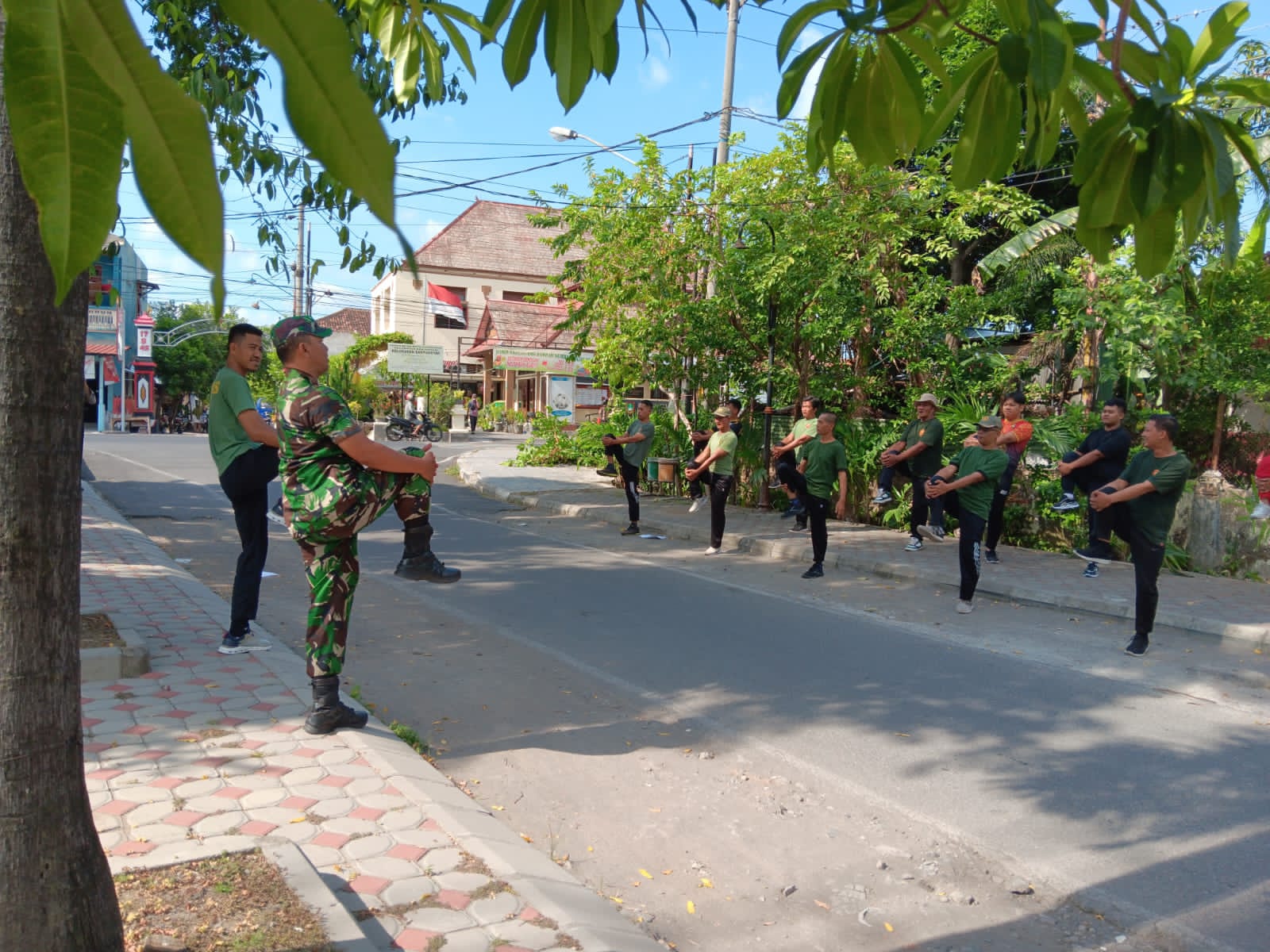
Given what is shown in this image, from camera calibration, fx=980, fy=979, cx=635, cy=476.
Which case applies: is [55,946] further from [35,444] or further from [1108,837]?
[1108,837]

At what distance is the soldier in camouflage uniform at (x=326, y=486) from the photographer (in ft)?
13.9

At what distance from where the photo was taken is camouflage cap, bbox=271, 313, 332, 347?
446cm

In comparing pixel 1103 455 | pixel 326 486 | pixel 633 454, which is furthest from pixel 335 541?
pixel 633 454

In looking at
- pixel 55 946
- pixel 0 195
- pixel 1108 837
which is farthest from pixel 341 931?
pixel 1108 837

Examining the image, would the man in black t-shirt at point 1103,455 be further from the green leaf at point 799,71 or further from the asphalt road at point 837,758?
the green leaf at point 799,71

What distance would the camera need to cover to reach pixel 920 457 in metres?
11.6

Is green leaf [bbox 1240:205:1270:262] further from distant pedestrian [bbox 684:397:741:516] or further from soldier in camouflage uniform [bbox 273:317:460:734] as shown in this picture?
distant pedestrian [bbox 684:397:741:516]

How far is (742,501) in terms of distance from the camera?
625 inches

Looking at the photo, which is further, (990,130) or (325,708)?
(325,708)

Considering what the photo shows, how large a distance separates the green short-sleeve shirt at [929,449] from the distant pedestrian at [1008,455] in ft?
1.73

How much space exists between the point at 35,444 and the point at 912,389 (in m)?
12.3

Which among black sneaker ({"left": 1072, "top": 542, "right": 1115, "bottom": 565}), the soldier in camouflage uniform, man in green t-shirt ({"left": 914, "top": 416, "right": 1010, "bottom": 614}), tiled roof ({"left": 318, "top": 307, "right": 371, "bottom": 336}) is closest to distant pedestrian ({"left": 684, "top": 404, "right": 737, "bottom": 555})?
man in green t-shirt ({"left": 914, "top": 416, "right": 1010, "bottom": 614})

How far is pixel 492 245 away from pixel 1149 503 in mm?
48458

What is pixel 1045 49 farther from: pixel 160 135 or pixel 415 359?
pixel 415 359
